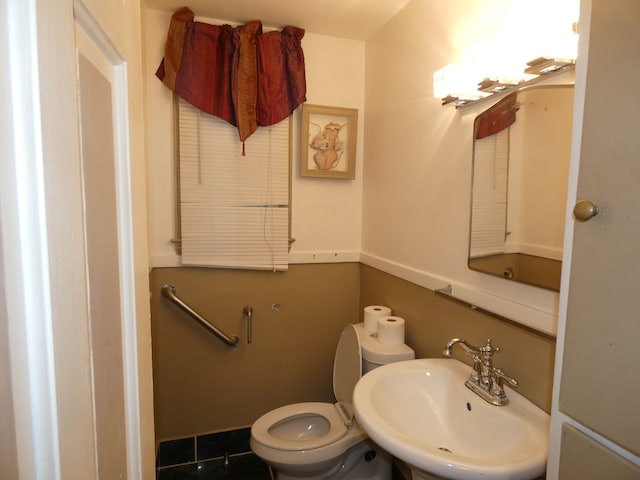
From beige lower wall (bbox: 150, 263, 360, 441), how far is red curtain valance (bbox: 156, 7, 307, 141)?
85 centimetres

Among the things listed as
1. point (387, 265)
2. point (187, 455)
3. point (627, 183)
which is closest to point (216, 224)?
point (387, 265)

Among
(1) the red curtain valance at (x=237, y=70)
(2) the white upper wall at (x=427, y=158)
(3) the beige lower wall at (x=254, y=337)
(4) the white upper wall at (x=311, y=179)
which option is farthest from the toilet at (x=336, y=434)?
(1) the red curtain valance at (x=237, y=70)

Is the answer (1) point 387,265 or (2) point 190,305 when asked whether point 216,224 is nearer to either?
(2) point 190,305

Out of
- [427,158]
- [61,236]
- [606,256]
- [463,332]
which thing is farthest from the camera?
[427,158]

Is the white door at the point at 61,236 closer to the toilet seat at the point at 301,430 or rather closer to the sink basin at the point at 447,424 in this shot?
the sink basin at the point at 447,424

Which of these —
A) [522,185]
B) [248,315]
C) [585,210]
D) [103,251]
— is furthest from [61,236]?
[248,315]

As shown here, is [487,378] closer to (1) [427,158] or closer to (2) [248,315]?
(1) [427,158]

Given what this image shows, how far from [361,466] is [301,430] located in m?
0.33

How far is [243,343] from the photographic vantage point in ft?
6.97

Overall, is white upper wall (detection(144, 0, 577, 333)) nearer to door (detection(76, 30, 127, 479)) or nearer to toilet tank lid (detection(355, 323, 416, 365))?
toilet tank lid (detection(355, 323, 416, 365))

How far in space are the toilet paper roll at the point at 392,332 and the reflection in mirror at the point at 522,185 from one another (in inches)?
19.2

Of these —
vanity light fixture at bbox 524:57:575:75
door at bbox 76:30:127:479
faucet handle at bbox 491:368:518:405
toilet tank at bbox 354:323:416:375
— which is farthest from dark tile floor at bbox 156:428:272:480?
vanity light fixture at bbox 524:57:575:75

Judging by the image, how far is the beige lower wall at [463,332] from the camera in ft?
3.43

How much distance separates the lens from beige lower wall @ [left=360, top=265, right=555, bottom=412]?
1047 millimetres
